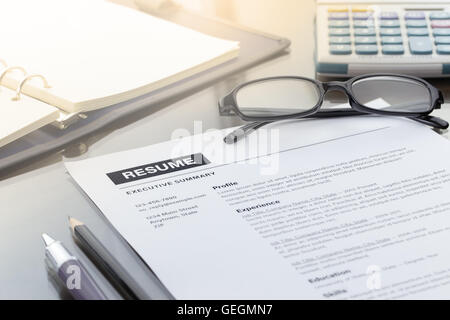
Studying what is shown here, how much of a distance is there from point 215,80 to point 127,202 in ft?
0.84

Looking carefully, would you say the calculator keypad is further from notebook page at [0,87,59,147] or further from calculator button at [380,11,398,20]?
notebook page at [0,87,59,147]

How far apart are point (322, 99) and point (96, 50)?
28 centimetres

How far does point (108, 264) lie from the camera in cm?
45

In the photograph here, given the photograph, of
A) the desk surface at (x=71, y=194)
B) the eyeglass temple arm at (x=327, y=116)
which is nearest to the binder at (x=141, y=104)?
the desk surface at (x=71, y=194)

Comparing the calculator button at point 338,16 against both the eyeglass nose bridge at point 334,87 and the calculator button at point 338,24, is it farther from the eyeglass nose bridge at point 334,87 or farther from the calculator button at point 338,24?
the eyeglass nose bridge at point 334,87

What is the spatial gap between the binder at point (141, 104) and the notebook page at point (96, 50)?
0.04ft

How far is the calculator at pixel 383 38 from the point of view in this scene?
2.32ft

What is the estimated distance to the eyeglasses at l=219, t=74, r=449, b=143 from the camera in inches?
→ 24.6

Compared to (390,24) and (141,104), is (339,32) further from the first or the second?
(141,104)

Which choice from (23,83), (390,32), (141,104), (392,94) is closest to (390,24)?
(390,32)

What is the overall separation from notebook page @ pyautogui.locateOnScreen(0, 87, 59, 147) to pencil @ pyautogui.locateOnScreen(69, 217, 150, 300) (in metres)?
0.13

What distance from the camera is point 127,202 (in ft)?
1.69

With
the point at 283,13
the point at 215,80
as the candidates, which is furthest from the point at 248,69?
the point at 283,13

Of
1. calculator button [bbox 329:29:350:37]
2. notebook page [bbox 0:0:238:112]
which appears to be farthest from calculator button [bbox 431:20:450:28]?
notebook page [bbox 0:0:238:112]
